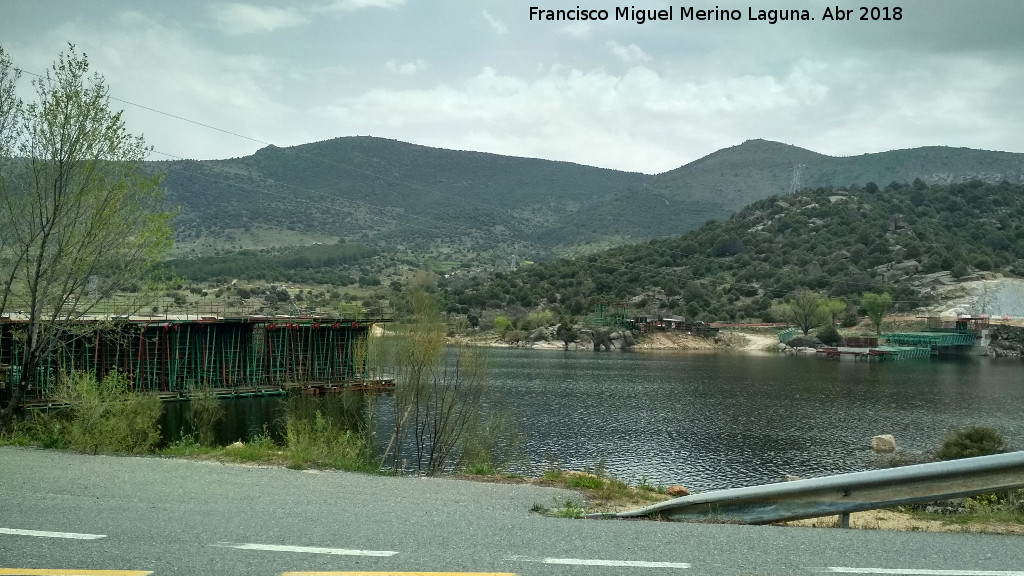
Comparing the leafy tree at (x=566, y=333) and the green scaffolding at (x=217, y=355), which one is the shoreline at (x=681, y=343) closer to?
the leafy tree at (x=566, y=333)

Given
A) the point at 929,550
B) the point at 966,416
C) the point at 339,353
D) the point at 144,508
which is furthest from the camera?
the point at 339,353

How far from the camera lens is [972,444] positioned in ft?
77.3

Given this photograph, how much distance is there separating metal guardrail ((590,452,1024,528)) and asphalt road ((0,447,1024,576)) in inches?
24.0

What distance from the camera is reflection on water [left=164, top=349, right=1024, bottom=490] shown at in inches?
1038

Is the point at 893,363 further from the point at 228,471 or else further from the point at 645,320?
the point at 228,471

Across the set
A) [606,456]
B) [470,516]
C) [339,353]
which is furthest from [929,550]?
[339,353]

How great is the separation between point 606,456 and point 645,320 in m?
72.7

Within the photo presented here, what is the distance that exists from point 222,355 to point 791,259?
9769 centimetres

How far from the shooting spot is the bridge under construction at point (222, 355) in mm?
36938

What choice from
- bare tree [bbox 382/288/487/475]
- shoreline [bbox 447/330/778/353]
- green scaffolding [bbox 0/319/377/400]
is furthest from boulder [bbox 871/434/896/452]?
shoreline [bbox 447/330/778/353]

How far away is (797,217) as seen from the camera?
131125mm

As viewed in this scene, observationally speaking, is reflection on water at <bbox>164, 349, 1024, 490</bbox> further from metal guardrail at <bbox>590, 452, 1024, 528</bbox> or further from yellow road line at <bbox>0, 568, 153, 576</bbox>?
yellow road line at <bbox>0, 568, 153, 576</bbox>

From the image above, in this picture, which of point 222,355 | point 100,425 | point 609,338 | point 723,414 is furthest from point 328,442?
point 609,338

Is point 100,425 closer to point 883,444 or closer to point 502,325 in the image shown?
point 883,444
